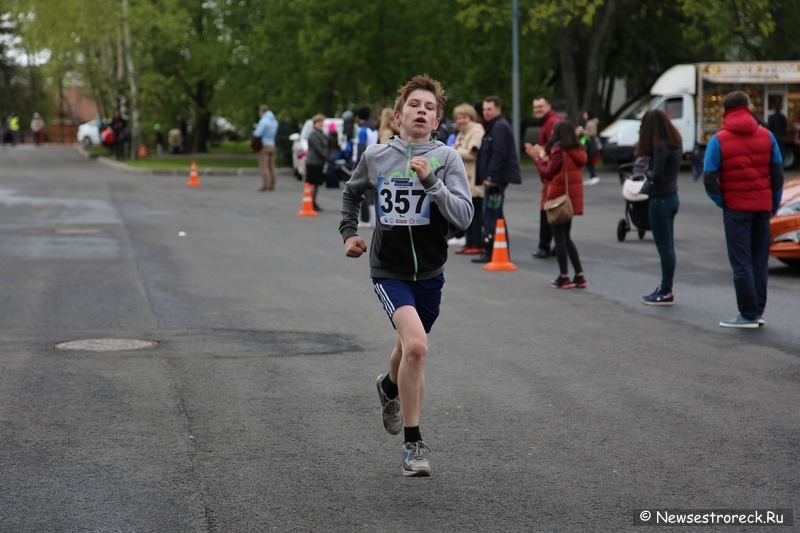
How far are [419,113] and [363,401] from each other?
2.11 m

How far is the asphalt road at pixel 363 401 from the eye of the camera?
4.97m

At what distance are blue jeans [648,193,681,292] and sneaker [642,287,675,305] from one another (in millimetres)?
73

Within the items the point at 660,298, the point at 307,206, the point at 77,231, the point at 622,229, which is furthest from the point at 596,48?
the point at 660,298

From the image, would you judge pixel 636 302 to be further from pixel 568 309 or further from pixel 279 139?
pixel 279 139

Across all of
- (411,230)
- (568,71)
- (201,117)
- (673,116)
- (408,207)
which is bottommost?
(673,116)

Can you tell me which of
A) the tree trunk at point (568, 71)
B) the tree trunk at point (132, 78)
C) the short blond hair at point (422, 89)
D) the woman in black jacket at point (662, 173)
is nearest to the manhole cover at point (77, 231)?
the woman in black jacket at point (662, 173)

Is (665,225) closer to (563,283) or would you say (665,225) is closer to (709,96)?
(563,283)

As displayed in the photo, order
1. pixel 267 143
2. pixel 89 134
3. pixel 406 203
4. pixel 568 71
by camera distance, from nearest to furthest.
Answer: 1. pixel 406 203
2. pixel 267 143
3. pixel 568 71
4. pixel 89 134

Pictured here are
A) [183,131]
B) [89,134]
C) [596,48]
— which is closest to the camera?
[596,48]

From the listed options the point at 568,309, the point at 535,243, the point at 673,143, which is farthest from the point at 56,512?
the point at 535,243

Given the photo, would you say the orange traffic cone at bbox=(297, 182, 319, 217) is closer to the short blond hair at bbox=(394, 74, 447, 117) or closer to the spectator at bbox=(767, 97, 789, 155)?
the short blond hair at bbox=(394, 74, 447, 117)

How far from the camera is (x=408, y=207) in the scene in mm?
5406

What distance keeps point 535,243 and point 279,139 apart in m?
28.0

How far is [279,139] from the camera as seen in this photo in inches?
1725
